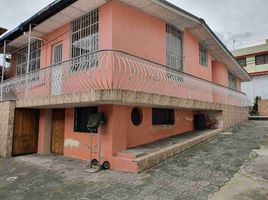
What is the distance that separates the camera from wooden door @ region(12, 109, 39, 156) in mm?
10047

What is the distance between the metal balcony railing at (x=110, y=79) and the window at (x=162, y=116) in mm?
800

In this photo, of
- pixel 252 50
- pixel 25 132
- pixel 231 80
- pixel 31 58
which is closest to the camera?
pixel 25 132

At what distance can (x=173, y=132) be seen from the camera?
34.7ft

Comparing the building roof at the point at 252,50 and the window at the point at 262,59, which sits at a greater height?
the building roof at the point at 252,50

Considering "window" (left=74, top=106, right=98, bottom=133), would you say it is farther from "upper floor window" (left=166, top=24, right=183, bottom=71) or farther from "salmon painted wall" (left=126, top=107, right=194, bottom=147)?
"upper floor window" (left=166, top=24, right=183, bottom=71)

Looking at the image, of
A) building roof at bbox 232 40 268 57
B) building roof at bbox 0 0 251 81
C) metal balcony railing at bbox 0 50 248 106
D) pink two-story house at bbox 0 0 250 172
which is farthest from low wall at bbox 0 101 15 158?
building roof at bbox 232 40 268 57

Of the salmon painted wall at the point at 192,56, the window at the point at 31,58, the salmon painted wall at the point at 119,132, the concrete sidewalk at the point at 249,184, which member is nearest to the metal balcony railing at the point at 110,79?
the salmon painted wall at the point at 119,132

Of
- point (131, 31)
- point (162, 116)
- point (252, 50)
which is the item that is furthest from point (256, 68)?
point (131, 31)

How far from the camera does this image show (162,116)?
33.0ft

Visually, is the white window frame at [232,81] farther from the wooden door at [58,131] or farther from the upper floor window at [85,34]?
the wooden door at [58,131]

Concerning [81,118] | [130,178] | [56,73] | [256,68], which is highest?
[256,68]

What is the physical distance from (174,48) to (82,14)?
178 inches

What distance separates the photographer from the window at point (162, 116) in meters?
9.58

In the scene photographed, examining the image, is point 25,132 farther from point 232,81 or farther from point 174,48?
point 232,81
